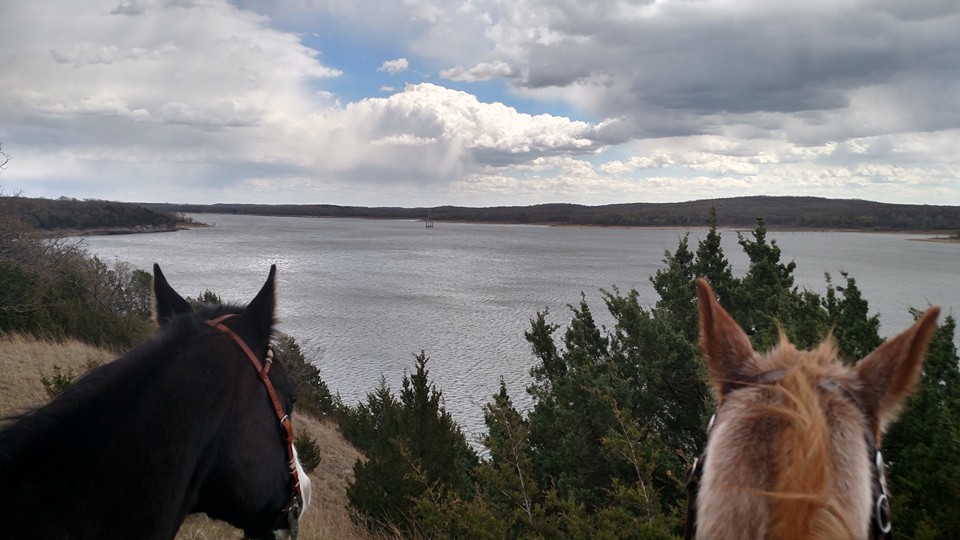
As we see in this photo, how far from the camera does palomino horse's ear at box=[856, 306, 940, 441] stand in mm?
1476

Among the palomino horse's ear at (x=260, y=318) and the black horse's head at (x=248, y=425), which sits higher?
the palomino horse's ear at (x=260, y=318)

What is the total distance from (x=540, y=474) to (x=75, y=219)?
292 ft

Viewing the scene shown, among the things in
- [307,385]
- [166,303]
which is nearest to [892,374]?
[166,303]

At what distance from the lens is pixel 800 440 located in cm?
Result: 123

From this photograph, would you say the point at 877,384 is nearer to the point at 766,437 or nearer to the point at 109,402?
the point at 766,437

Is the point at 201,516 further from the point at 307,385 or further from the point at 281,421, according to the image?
the point at 307,385

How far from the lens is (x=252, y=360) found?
2443mm

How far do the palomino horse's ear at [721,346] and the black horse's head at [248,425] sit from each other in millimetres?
1467

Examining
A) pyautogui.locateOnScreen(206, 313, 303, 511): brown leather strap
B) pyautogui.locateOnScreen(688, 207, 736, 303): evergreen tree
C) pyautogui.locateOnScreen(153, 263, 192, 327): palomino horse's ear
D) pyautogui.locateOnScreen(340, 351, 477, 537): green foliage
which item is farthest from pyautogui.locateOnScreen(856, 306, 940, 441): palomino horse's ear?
pyautogui.locateOnScreen(688, 207, 736, 303): evergreen tree

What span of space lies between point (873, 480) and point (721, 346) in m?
0.48

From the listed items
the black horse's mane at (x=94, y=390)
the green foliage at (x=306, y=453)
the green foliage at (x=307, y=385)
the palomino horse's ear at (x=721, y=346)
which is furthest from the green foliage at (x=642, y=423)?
the green foliage at (x=307, y=385)

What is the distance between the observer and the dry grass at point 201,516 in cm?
593

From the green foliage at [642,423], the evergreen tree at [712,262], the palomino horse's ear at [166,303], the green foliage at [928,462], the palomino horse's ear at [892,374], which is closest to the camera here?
the palomino horse's ear at [892,374]

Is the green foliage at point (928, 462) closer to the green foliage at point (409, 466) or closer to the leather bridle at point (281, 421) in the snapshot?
the leather bridle at point (281, 421)
